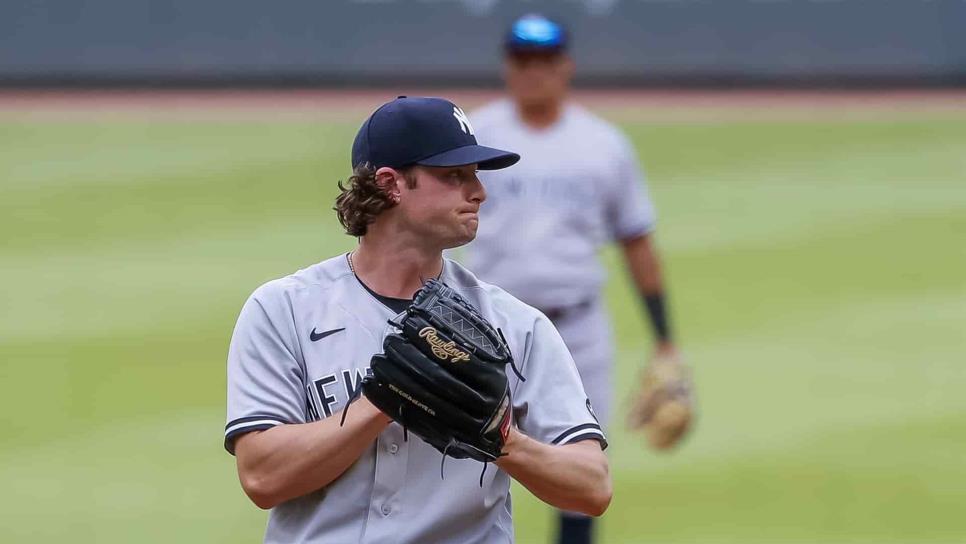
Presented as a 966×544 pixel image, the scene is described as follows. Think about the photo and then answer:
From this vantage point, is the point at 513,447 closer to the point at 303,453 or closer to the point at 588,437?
the point at 588,437

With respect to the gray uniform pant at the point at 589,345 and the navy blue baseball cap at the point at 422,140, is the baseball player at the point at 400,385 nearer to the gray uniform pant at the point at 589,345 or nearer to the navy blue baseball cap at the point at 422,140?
the navy blue baseball cap at the point at 422,140

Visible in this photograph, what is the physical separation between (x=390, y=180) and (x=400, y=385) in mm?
534

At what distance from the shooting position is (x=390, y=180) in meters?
3.17

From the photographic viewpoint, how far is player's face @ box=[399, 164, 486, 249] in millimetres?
3141

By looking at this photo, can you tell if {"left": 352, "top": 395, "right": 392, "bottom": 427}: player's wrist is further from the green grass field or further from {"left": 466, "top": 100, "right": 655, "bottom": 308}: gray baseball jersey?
the green grass field

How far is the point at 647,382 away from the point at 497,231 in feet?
2.97

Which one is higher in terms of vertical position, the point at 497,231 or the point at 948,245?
the point at 497,231

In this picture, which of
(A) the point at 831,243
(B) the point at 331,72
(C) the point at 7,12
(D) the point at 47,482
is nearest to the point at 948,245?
(A) the point at 831,243

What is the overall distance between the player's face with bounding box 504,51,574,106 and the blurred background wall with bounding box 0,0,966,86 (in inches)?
347

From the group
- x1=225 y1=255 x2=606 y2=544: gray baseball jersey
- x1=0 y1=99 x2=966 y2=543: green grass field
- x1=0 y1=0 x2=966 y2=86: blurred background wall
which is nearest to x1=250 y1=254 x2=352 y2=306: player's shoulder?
x1=225 y1=255 x2=606 y2=544: gray baseball jersey

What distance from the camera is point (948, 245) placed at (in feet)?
38.9

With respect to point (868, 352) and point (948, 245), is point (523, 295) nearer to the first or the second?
point (868, 352)

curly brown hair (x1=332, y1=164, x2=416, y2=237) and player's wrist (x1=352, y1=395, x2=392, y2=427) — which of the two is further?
curly brown hair (x1=332, y1=164, x2=416, y2=237)

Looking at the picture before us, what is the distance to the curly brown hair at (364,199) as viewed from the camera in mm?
3162
